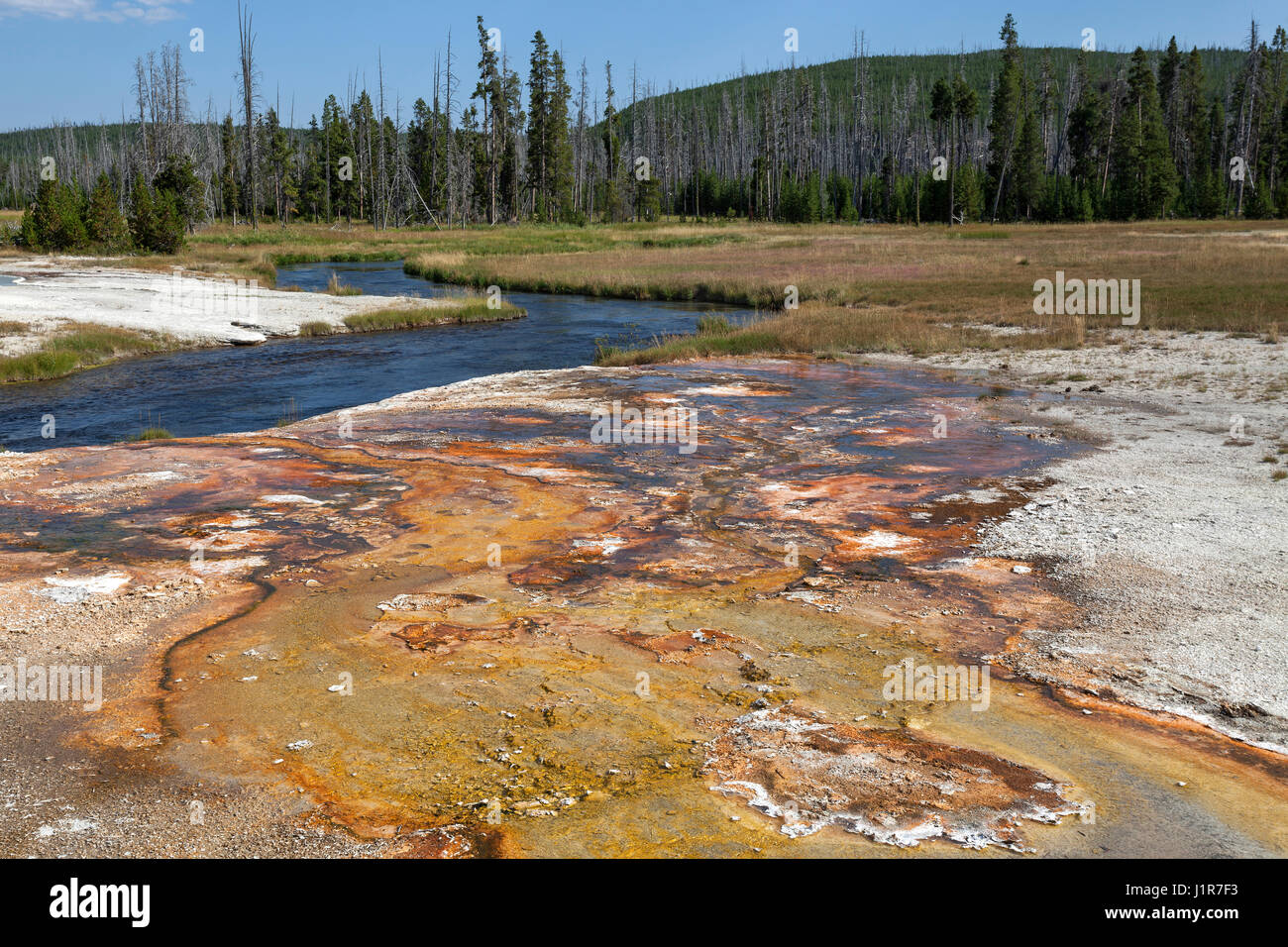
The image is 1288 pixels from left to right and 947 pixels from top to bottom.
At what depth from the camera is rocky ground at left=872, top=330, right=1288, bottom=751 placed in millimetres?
6395

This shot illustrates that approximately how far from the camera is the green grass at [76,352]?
74.0 feet

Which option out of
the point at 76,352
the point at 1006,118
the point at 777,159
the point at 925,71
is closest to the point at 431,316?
the point at 76,352

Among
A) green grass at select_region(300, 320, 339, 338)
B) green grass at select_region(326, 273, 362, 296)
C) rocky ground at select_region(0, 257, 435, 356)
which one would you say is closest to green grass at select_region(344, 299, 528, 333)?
green grass at select_region(300, 320, 339, 338)

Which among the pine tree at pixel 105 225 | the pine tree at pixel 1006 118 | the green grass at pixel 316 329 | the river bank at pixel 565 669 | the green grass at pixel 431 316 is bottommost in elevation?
the river bank at pixel 565 669

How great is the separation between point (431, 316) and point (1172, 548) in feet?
87.8

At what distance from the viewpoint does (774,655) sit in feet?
22.2

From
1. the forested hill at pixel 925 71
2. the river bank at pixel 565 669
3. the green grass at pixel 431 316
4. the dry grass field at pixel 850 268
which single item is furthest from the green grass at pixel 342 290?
the forested hill at pixel 925 71

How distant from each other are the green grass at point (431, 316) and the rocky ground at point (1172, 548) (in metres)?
19.5

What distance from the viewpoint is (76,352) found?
24156mm

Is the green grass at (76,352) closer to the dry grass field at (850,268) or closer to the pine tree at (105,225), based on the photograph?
the dry grass field at (850,268)

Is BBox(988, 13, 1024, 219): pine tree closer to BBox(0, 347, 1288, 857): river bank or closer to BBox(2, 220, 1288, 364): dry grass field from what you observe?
BBox(2, 220, 1288, 364): dry grass field

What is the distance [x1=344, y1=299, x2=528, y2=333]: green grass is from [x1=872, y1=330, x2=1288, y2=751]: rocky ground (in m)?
19.5
